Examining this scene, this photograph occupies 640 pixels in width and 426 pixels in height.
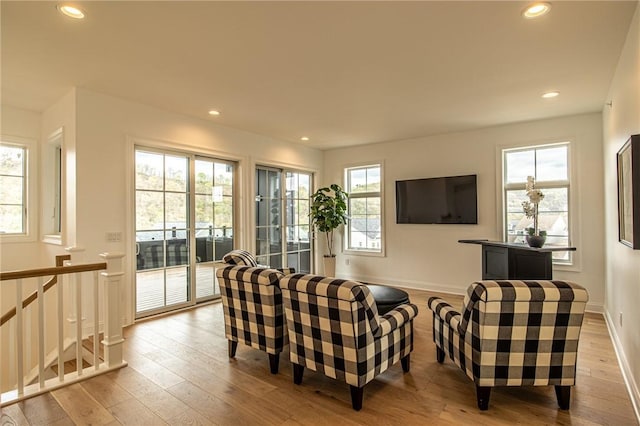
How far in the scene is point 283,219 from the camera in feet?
21.0

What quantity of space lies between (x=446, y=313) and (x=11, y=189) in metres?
5.41

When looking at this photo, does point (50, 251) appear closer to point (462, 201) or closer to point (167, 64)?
point (167, 64)

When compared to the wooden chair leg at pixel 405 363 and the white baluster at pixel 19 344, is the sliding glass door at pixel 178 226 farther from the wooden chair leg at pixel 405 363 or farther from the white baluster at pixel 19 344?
the wooden chair leg at pixel 405 363

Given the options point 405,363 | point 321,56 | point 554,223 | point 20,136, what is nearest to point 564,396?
point 405,363

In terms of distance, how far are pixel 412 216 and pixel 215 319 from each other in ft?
12.3

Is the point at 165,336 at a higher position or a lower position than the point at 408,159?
lower

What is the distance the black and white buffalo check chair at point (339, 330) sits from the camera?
222cm

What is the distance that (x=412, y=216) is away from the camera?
6125 millimetres

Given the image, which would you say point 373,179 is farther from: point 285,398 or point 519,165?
point 285,398

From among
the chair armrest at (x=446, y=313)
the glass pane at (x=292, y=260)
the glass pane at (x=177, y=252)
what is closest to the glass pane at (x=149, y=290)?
the glass pane at (x=177, y=252)

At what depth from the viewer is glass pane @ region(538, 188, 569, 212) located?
4.86m

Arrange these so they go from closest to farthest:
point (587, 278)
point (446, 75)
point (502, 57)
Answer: point (502, 57), point (446, 75), point (587, 278)

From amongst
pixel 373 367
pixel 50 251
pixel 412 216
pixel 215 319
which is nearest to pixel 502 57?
pixel 373 367

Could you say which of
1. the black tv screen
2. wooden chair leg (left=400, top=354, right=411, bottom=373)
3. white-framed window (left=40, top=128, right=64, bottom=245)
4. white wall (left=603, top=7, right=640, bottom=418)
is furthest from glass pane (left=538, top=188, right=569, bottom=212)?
white-framed window (left=40, top=128, right=64, bottom=245)
